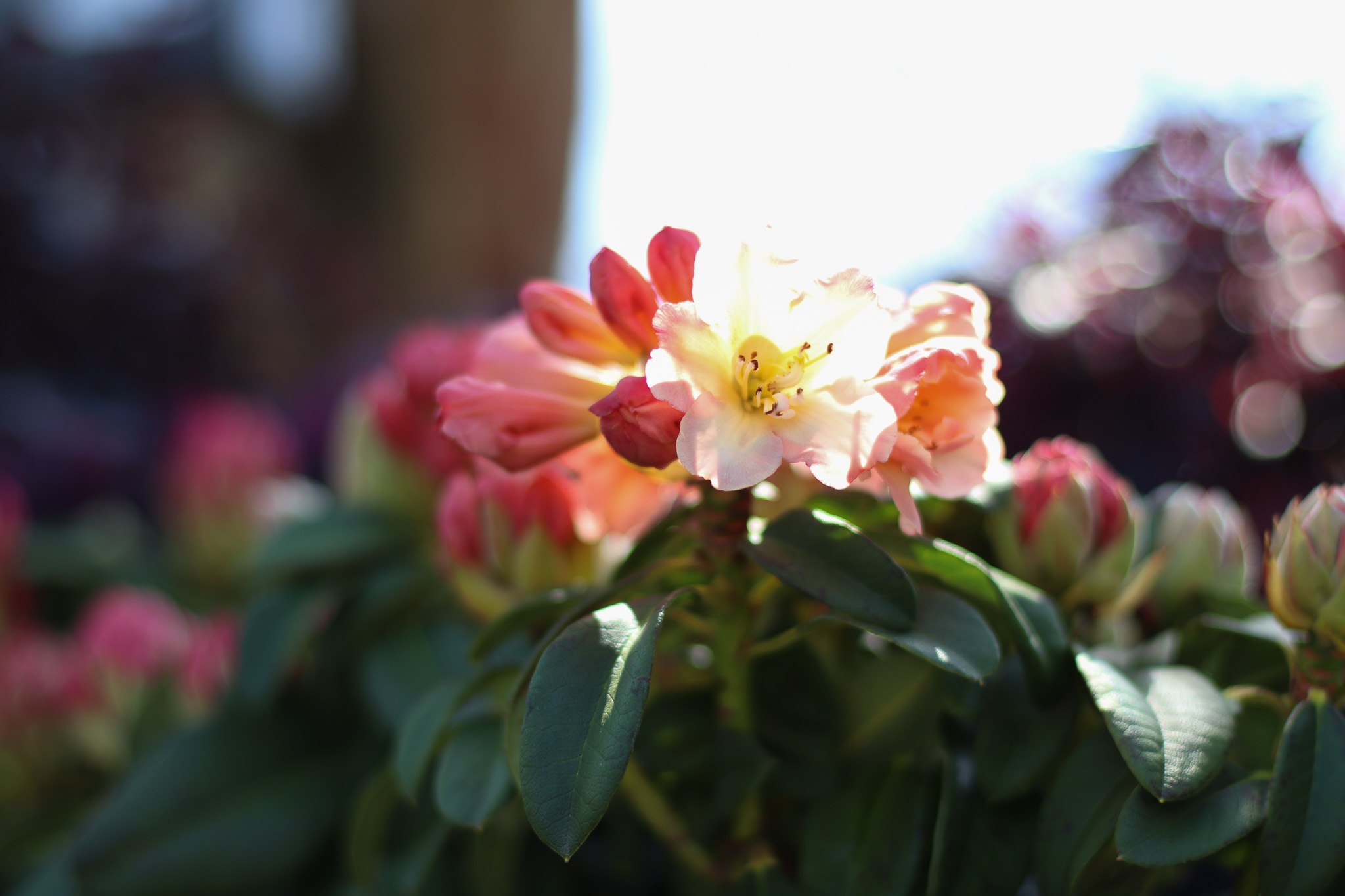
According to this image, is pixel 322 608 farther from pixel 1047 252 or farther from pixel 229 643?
pixel 1047 252

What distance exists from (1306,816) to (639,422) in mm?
272

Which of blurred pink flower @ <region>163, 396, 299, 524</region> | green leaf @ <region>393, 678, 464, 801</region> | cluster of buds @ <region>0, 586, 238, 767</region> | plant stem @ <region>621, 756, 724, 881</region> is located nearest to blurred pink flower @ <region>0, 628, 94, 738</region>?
cluster of buds @ <region>0, 586, 238, 767</region>

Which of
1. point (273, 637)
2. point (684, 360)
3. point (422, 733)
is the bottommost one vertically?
point (273, 637)

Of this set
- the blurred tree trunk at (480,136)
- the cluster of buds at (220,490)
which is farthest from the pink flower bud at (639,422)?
the blurred tree trunk at (480,136)

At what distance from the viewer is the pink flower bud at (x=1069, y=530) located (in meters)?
0.43

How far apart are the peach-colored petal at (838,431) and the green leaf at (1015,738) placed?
0.48 ft

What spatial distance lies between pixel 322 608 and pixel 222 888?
0.19 metres

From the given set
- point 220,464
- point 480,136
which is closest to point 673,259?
point 220,464

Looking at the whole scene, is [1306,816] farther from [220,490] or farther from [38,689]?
[220,490]

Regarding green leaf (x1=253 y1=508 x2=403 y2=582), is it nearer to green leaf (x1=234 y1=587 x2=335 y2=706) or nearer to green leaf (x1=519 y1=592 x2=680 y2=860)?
green leaf (x1=234 y1=587 x2=335 y2=706)

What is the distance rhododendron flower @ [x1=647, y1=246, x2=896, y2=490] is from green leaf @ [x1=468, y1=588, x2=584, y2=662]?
118mm

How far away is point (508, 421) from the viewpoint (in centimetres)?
38

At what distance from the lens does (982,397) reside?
13.7 inches

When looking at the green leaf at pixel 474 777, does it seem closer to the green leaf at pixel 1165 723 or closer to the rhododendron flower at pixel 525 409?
the rhododendron flower at pixel 525 409
